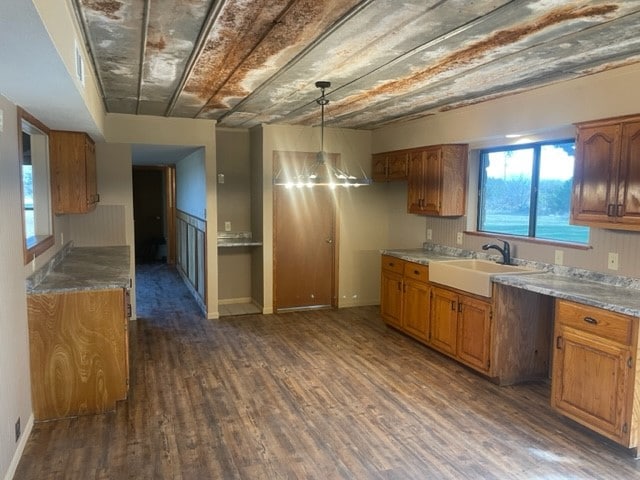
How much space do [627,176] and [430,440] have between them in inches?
80.2

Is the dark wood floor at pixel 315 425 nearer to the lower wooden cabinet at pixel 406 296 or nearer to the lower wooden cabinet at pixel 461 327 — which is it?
the lower wooden cabinet at pixel 461 327

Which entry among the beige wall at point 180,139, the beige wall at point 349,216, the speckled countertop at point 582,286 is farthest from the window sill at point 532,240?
the beige wall at point 180,139

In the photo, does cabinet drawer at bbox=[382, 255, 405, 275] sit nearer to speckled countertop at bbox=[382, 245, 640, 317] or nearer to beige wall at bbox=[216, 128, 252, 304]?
speckled countertop at bbox=[382, 245, 640, 317]

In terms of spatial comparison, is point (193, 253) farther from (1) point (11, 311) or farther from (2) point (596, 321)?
(2) point (596, 321)

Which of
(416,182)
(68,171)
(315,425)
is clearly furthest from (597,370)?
(68,171)

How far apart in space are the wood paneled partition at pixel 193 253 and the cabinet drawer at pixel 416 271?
2.41 m

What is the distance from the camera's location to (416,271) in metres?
4.64

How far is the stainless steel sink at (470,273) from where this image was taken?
147 inches

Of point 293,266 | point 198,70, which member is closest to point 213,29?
point 198,70

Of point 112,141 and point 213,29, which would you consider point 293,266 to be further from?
point 213,29

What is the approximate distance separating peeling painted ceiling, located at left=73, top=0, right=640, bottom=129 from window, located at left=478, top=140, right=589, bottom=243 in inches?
25.5

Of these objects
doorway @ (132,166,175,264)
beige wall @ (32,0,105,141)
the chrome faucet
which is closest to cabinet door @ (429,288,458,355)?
the chrome faucet

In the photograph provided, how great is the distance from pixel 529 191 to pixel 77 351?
12.4 ft

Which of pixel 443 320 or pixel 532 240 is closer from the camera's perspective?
pixel 532 240
